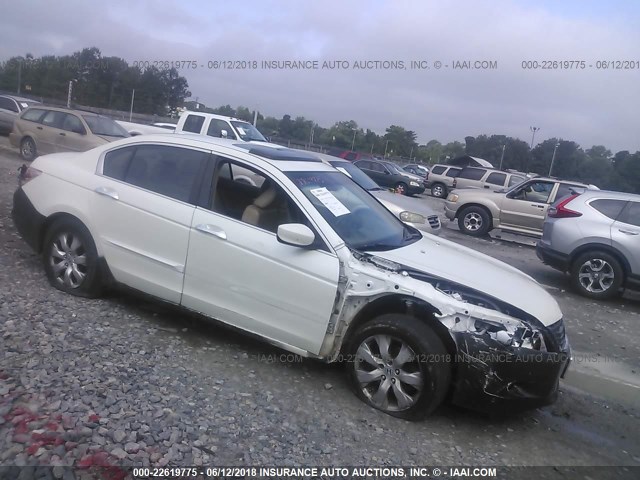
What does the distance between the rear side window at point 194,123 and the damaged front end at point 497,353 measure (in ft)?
38.3

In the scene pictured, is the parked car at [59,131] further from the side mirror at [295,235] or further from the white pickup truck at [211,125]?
the side mirror at [295,235]

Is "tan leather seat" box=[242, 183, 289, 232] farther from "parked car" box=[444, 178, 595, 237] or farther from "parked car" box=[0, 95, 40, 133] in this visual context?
"parked car" box=[0, 95, 40, 133]

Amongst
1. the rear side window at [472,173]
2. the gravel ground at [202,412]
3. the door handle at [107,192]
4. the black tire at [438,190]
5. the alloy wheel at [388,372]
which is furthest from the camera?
Result: the black tire at [438,190]

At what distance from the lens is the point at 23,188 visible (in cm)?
536

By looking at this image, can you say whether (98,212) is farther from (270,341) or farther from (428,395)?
(428,395)

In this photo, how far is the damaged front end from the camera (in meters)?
3.57

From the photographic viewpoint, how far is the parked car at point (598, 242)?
7.98 meters

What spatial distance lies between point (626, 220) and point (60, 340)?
768 centimetres

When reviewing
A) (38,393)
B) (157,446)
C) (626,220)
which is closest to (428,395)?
(157,446)

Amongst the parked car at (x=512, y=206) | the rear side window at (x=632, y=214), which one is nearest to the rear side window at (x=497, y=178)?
the parked car at (x=512, y=206)

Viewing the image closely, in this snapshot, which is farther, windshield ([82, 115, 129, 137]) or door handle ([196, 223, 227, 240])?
windshield ([82, 115, 129, 137])

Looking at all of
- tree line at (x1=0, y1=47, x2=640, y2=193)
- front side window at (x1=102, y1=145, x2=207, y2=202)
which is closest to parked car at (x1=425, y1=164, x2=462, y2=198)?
tree line at (x1=0, y1=47, x2=640, y2=193)

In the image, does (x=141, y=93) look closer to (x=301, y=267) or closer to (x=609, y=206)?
(x=609, y=206)

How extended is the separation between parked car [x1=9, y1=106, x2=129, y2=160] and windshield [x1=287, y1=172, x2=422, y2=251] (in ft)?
32.0
